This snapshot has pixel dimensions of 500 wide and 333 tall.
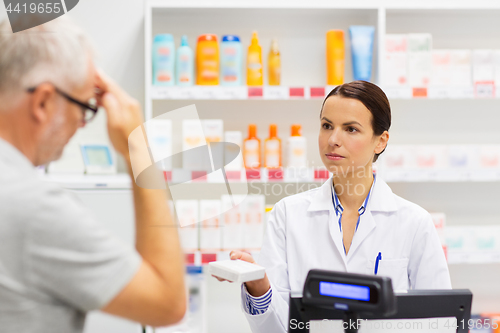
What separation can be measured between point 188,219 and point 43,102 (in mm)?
1715

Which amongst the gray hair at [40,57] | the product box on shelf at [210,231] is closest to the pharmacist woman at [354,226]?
the product box on shelf at [210,231]

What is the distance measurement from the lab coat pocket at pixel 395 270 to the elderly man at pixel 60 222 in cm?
94

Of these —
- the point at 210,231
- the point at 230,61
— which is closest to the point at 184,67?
the point at 230,61

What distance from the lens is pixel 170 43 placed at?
226 cm

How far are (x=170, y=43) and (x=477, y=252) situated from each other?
80.8 inches

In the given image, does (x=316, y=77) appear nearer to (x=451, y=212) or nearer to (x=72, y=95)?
(x=451, y=212)

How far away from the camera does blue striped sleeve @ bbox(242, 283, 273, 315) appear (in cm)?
120

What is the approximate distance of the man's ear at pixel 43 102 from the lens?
60 centimetres

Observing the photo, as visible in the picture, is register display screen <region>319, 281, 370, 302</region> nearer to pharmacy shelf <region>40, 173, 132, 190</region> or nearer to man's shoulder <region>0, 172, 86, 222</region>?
man's shoulder <region>0, 172, 86, 222</region>

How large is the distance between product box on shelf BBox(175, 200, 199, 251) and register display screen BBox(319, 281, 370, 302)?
1646 millimetres

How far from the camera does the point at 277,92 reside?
2199 millimetres

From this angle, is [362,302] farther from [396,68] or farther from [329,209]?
[396,68]

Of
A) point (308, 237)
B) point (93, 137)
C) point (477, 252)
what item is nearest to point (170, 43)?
point (93, 137)

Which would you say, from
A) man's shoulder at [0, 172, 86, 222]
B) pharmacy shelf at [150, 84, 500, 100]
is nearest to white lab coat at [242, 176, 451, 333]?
pharmacy shelf at [150, 84, 500, 100]
